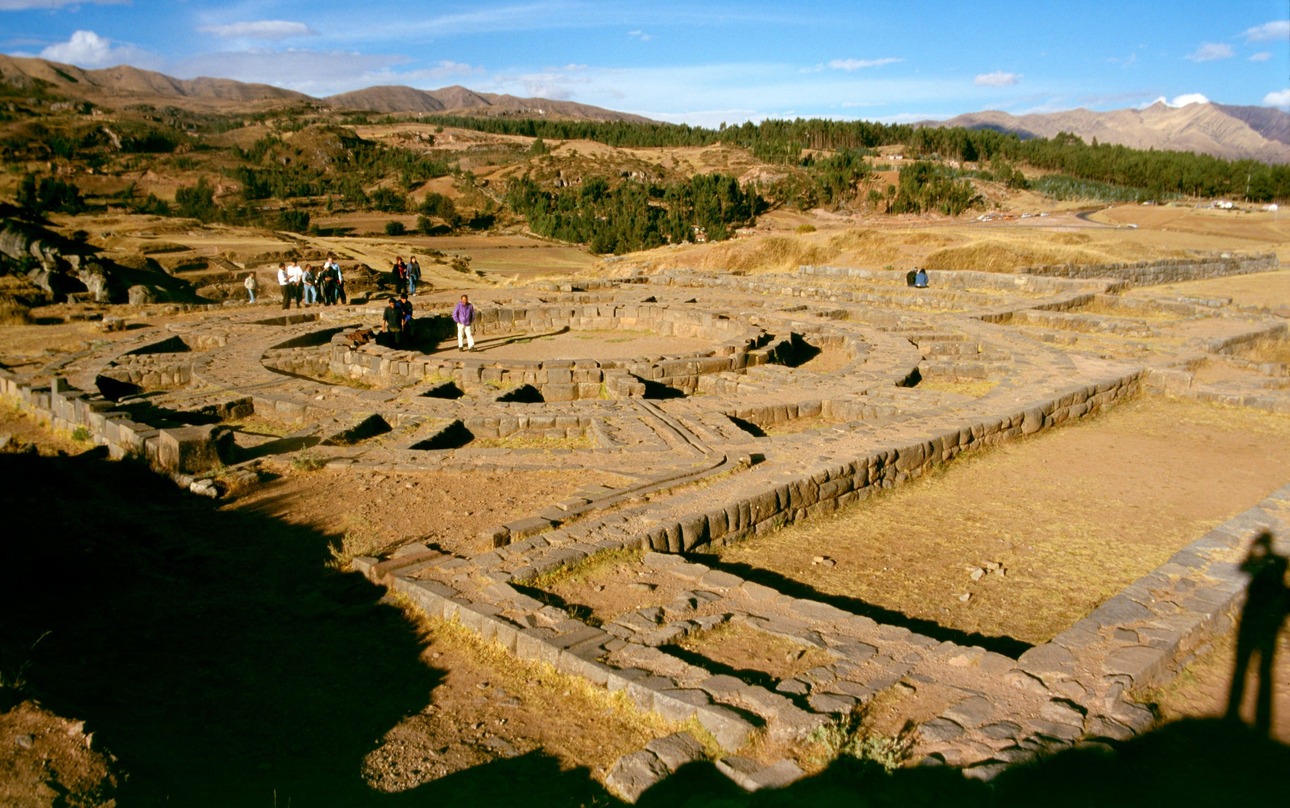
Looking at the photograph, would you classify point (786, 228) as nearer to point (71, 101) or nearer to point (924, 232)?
point (924, 232)

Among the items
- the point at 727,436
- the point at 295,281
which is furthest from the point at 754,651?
the point at 295,281

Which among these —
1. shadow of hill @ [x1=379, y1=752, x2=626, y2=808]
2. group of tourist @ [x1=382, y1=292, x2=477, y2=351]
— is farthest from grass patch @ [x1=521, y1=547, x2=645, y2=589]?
group of tourist @ [x1=382, y1=292, x2=477, y2=351]

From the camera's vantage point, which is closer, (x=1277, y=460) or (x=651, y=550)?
(x=651, y=550)

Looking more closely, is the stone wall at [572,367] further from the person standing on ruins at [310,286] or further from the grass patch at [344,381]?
the person standing on ruins at [310,286]

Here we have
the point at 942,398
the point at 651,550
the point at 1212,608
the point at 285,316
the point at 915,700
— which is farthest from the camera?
the point at 285,316

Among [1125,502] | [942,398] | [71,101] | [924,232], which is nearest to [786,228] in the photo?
[924,232]

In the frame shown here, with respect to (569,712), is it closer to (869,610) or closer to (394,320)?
(869,610)

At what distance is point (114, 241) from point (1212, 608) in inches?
1436

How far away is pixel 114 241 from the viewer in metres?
31.9

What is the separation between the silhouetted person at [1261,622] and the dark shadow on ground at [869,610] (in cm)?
133

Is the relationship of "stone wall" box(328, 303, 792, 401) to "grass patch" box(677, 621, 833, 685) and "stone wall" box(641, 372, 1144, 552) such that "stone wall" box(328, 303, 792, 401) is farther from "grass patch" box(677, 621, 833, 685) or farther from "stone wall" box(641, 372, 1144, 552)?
"grass patch" box(677, 621, 833, 685)

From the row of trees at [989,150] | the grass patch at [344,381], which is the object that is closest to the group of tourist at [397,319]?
the grass patch at [344,381]

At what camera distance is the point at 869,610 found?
6.82m

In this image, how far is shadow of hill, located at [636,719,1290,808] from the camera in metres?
4.11
